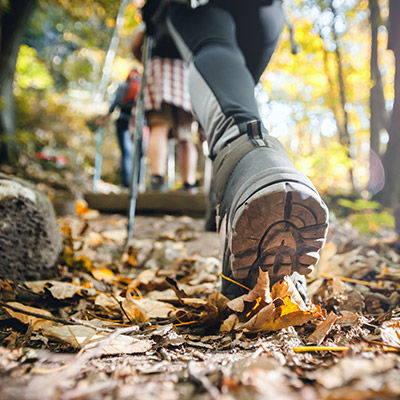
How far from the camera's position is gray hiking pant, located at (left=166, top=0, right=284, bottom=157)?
1067mm

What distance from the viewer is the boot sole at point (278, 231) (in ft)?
2.59

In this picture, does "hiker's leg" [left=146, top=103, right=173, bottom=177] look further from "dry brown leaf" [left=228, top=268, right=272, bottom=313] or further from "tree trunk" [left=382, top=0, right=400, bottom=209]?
"dry brown leaf" [left=228, top=268, right=272, bottom=313]

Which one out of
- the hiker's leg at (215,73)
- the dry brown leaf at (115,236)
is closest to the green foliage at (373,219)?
the dry brown leaf at (115,236)

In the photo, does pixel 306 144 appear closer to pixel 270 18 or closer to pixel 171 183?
pixel 171 183

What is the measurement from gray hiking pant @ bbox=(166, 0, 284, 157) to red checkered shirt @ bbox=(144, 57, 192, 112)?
131cm

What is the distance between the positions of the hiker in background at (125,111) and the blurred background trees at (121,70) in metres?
1.17

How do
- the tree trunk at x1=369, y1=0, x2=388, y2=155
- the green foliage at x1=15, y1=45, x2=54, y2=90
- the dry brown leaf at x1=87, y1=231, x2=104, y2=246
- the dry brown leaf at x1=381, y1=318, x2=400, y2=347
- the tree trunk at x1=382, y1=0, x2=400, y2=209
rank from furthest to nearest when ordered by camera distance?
the green foliage at x1=15, y1=45, x2=54, y2=90
the tree trunk at x1=369, y1=0, x2=388, y2=155
the tree trunk at x1=382, y1=0, x2=400, y2=209
the dry brown leaf at x1=87, y1=231, x2=104, y2=246
the dry brown leaf at x1=381, y1=318, x2=400, y2=347

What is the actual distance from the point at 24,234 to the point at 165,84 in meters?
1.98

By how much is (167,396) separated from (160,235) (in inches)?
67.6

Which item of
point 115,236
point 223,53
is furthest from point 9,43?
point 223,53

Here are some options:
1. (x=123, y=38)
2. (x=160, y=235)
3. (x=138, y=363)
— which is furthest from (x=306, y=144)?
(x=138, y=363)

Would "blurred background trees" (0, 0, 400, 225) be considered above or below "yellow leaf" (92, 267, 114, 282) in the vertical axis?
above

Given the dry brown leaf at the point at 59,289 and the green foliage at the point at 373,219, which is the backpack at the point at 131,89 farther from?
the dry brown leaf at the point at 59,289

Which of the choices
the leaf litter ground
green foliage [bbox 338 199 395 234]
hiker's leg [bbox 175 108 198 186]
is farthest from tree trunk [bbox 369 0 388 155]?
the leaf litter ground
